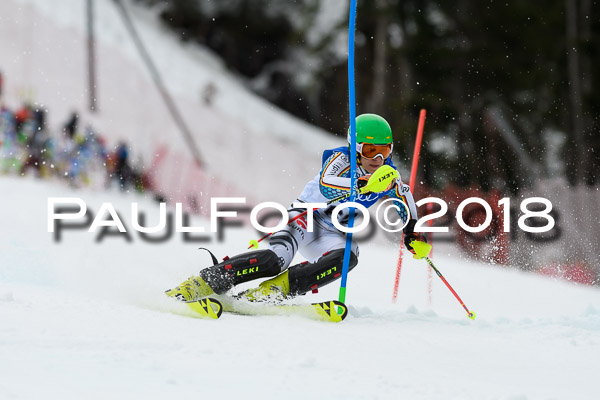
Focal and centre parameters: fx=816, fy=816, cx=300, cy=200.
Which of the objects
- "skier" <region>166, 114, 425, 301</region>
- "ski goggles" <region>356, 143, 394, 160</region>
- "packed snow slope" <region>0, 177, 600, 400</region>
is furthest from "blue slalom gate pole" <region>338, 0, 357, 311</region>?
"packed snow slope" <region>0, 177, 600, 400</region>

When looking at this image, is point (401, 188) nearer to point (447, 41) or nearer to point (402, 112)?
point (402, 112)

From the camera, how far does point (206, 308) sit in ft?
14.3

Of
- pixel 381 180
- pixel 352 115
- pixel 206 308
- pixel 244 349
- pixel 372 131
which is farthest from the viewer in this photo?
pixel 372 131

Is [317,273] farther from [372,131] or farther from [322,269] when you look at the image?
[372,131]

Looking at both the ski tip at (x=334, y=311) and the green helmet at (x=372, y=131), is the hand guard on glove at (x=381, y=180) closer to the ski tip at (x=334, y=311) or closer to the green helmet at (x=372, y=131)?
the green helmet at (x=372, y=131)

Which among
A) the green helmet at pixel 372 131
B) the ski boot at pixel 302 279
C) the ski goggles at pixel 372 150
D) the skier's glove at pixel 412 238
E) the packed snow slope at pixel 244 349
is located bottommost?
the packed snow slope at pixel 244 349

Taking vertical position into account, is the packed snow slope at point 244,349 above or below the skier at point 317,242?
below

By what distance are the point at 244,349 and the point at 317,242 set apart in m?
1.72

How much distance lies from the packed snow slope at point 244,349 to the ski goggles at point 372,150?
38.5 inches

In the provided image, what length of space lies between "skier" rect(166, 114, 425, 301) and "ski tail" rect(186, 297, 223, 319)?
1.13 feet

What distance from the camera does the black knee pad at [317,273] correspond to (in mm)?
4934

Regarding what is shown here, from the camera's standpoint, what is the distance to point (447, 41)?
20.0 m

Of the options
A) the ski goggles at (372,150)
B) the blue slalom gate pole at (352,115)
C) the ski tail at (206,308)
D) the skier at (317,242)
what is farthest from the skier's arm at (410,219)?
the ski tail at (206,308)

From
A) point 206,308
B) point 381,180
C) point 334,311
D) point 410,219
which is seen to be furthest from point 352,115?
point 206,308
